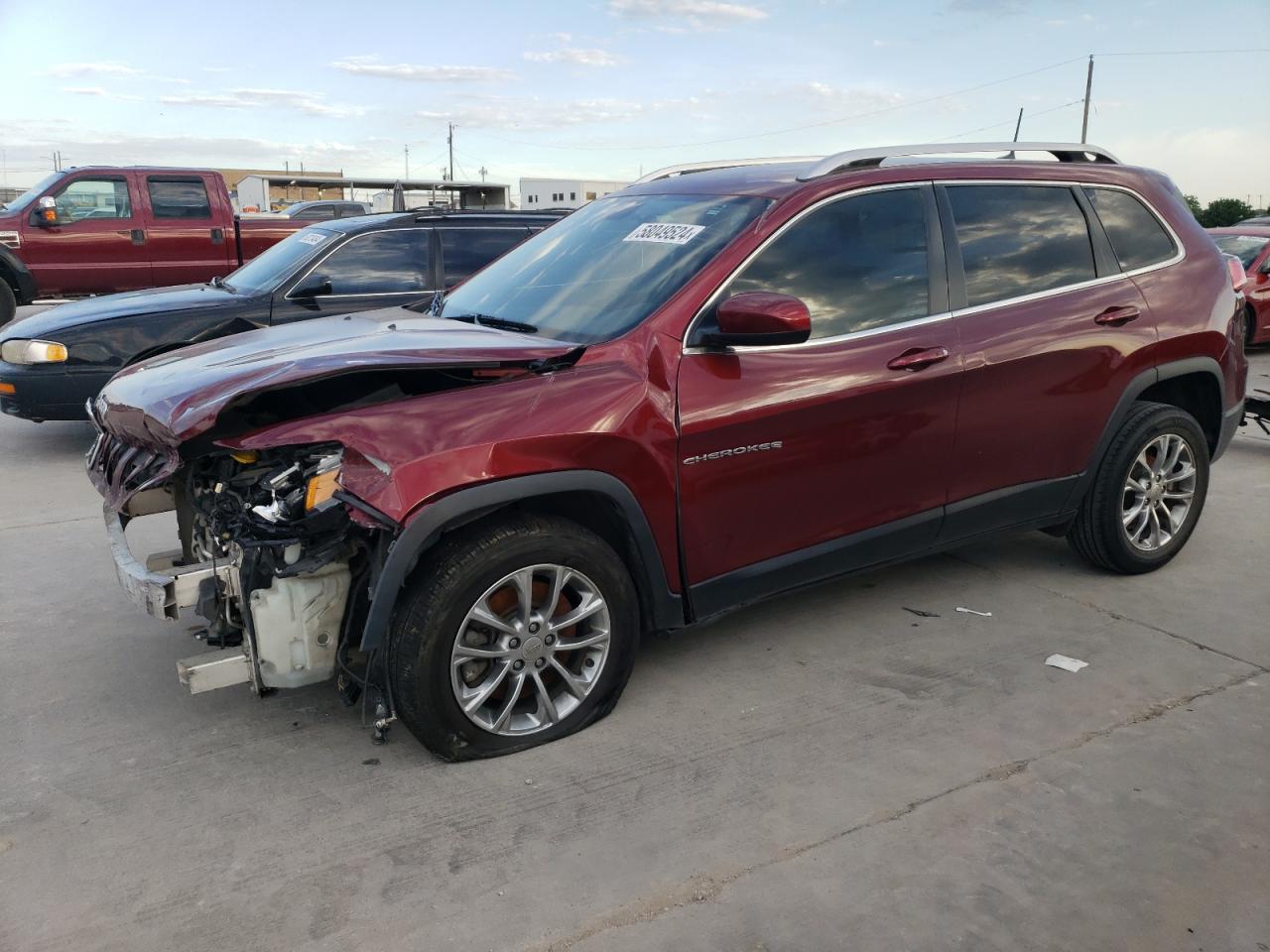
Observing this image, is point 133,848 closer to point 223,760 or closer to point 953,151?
point 223,760

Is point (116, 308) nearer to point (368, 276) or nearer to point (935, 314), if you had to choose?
point (368, 276)

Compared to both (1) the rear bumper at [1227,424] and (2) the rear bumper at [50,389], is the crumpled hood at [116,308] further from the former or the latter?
(1) the rear bumper at [1227,424]

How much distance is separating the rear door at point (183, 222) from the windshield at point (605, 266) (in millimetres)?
9405

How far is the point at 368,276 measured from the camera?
25.3 ft

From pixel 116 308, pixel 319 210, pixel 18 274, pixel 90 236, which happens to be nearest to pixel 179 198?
pixel 90 236

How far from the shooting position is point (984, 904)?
274cm

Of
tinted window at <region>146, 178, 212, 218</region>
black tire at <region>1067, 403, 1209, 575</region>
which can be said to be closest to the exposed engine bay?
black tire at <region>1067, 403, 1209, 575</region>

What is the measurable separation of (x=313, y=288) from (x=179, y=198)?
6.65 meters

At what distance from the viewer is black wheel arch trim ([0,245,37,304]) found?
12.5 metres

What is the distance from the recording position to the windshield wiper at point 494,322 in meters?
3.96

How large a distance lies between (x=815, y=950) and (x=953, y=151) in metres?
3.28

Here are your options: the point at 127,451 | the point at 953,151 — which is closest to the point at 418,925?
the point at 127,451

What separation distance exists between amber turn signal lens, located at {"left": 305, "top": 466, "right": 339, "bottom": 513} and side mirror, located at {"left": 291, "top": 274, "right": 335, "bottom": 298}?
4.59 meters

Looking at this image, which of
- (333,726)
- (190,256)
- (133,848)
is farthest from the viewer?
(190,256)
